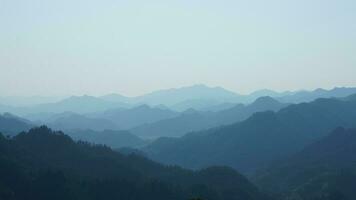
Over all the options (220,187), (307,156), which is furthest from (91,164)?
(307,156)

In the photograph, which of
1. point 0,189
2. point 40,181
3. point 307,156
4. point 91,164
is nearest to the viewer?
point 0,189

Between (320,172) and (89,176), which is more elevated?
Result: (320,172)

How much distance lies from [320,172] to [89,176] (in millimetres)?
69873

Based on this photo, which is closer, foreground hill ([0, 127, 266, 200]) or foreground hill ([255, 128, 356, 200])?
foreground hill ([0, 127, 266, 200])

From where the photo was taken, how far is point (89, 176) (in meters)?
105

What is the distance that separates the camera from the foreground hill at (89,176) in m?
87.3

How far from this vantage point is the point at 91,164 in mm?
116750

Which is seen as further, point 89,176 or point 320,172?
point 320,172

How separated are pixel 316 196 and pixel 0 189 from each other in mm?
72607

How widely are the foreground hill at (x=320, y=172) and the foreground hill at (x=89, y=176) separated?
1747 centimetres

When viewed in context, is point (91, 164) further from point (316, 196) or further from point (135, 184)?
point (316, 196)

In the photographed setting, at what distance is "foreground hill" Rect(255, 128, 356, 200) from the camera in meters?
124

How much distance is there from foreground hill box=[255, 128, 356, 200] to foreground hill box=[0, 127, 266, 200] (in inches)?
688

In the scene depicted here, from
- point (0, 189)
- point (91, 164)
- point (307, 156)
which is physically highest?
point (307, 156)
